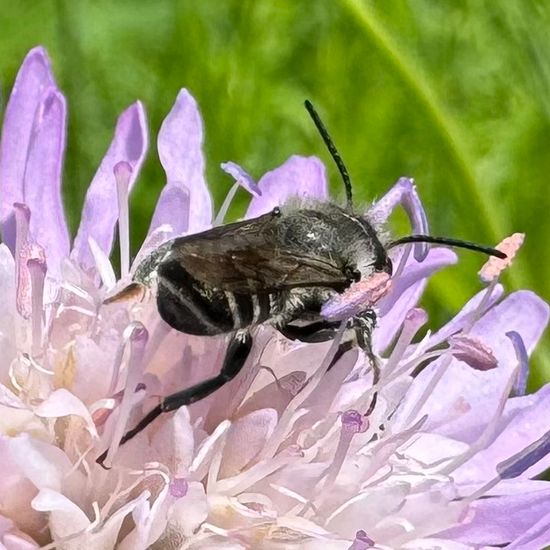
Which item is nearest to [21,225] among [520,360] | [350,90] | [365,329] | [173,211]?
[173,211]

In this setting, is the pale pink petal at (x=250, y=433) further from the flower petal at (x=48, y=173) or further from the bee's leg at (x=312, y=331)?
the flower petal at (x=48, y=173)

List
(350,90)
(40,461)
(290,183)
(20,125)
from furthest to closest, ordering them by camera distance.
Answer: (350,90) < (290,183) < (20,125) < (40,461)

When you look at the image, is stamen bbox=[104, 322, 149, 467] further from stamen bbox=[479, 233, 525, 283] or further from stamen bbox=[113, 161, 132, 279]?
stamen bbox=[479, 233, 525, 283]

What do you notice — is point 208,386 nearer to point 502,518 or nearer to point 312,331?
point 312,331

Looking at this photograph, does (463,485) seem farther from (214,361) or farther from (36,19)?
(36,19)

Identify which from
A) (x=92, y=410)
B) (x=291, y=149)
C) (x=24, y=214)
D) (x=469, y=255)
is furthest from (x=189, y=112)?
(x=469, y=255)

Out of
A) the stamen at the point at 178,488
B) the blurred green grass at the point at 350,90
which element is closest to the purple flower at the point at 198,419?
the stamen at the point at 178,488

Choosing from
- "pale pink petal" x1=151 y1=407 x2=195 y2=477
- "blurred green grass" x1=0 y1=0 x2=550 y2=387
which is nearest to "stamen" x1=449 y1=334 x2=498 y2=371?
"pale pink petal" x1=151 y1=407 x2=195 y2=477
